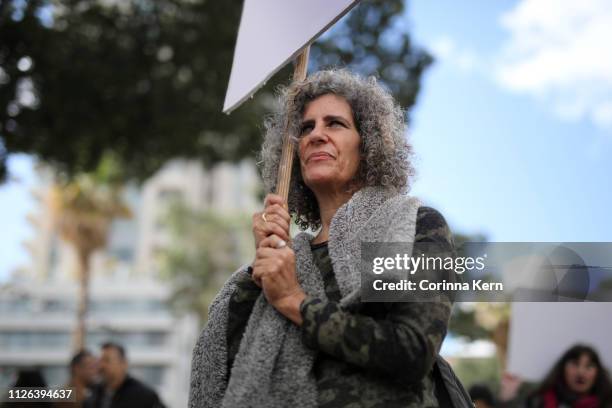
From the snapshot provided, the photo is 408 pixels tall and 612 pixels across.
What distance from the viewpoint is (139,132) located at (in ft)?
48.3

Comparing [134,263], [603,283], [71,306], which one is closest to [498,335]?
[603,283]

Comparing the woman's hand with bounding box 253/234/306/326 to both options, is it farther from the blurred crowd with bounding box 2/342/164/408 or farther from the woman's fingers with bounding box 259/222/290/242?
the blurred crowd with bounding box 2/342/164/408

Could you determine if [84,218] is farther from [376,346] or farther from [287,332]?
[376,346]

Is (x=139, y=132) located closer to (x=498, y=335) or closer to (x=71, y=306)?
(x=498, y=335)

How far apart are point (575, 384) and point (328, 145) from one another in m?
3.37

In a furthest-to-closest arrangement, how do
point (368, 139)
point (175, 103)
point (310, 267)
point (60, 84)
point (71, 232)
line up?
1. point (71, 232)
2. point (175, 103)
3. point (60, 84)
4. point (368, 139)
5. point (310, 267)

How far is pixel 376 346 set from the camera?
2.09m

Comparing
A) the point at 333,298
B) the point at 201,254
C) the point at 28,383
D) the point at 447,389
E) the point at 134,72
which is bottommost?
the point at 447,389

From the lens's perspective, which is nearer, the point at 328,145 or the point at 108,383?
the point at 328,145

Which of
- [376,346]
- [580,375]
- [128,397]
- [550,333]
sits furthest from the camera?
[128,397]

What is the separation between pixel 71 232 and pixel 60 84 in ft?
44.9

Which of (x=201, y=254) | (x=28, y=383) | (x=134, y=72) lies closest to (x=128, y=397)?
(x=28, y=383)

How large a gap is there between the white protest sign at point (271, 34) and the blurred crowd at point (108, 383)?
15.3 ft

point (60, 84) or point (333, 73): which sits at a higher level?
point (60, 84)
